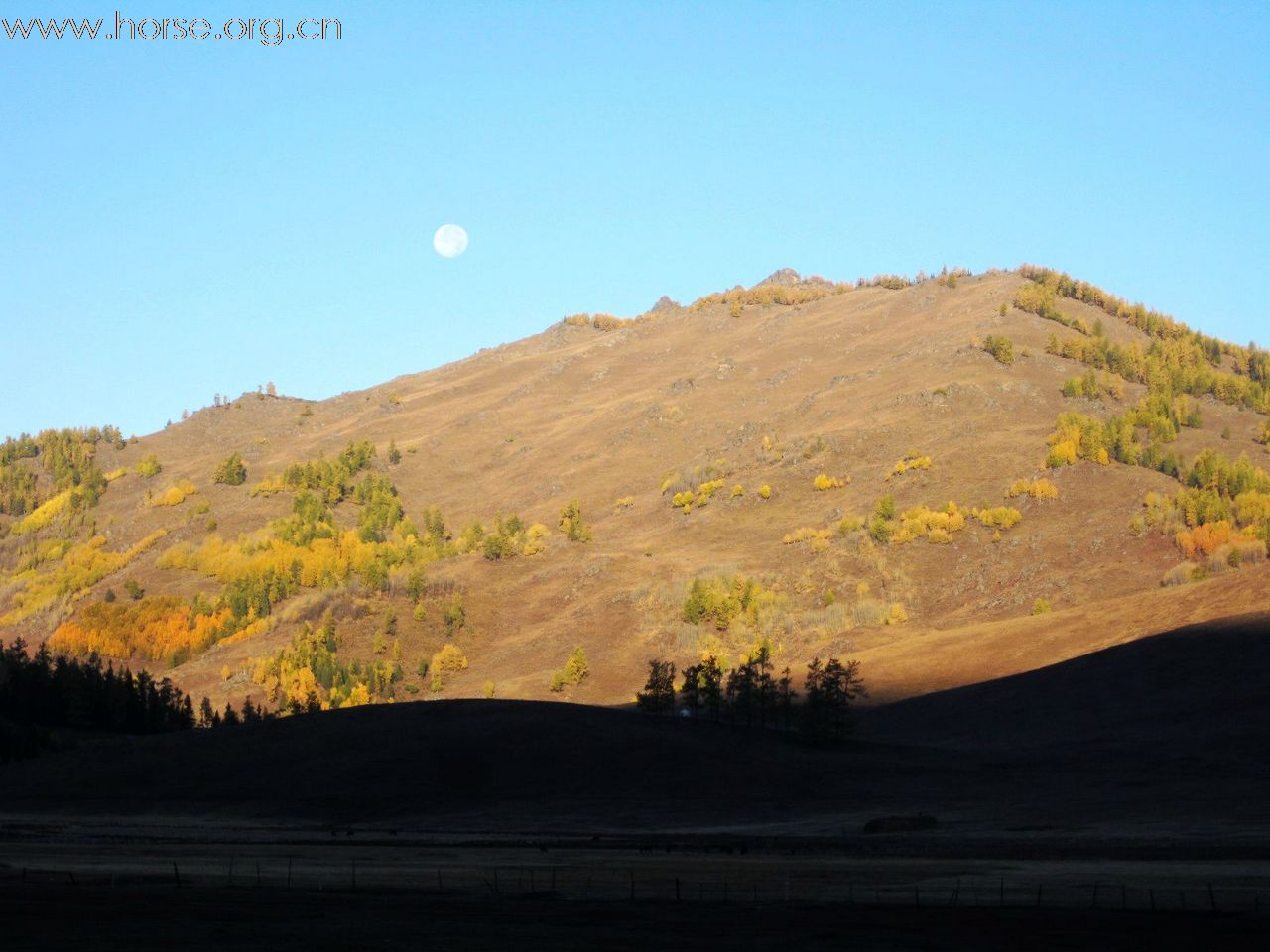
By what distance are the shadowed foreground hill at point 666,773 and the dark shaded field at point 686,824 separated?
255 mm

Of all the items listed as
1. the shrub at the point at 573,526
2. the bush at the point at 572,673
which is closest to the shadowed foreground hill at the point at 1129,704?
the bush at the point at 572,673

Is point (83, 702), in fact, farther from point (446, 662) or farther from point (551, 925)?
point (551, 925)

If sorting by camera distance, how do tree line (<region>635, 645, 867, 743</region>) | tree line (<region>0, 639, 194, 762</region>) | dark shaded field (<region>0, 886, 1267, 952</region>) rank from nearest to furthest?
dark shaded field (<region>0, 886, 1267, 952</region>), tree line (<region>635, 645, 867, 743</region>), tree line (<region>0, 639, 194, 762</region>)

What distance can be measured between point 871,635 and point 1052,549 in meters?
25.8

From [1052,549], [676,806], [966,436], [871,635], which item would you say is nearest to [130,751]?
[676,806]

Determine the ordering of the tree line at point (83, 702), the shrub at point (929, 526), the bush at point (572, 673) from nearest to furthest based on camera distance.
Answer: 1. the tree line at point (83, 702)
2. the bush at point (572, 673)
3. the shrub at point (929, 526)

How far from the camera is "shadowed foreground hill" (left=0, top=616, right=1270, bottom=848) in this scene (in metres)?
67.0

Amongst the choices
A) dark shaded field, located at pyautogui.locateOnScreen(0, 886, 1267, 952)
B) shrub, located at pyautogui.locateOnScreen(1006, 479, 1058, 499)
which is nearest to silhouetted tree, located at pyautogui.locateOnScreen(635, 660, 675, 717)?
dark shaded field, located at pyautogui.locateOnScreen(0, 886, 1267, 952)

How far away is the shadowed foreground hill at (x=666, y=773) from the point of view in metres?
67.0

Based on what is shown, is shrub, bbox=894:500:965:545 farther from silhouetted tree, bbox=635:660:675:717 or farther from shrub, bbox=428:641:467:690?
silhouetted tree, bbox=635:660:675:717

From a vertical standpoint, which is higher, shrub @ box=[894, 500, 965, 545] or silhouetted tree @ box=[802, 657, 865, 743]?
shrub @ box=[894, 500, 965, 545]

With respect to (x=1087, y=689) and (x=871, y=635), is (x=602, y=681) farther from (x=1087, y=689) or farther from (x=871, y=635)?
(x=1087, y=689)

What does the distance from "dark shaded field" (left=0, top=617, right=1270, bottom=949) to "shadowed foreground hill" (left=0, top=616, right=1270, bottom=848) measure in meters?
0.26

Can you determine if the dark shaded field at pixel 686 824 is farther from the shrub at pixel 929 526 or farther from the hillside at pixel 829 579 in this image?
the shrub at pixel 929 526
